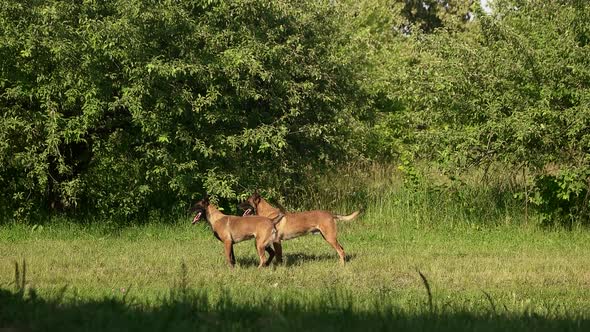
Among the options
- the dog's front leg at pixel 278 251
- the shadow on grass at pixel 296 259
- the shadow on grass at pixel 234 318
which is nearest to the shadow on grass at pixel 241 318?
the shadow on grass at pixel 234 318

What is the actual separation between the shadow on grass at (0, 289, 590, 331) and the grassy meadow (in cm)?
2

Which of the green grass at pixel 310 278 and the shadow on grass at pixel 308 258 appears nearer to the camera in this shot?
the green grass at pixel 310 278

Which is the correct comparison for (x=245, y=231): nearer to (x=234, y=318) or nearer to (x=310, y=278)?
(x=310, y=278)

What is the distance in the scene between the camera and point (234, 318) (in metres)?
7.45

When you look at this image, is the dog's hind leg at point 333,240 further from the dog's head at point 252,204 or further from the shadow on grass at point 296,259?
the dog's head at point 252,204

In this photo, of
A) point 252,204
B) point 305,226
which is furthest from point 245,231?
point 252,204

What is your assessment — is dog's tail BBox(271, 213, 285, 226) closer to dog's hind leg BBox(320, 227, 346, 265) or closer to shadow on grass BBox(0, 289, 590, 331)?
dog's hind leg BBox(320, 227, 346, 265)

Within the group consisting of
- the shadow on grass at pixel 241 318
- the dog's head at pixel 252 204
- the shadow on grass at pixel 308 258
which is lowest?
the shadow on grass at pixel 308 258

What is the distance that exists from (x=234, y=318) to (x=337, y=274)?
5.23m

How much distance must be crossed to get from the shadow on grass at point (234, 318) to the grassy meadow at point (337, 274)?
0.02 metres

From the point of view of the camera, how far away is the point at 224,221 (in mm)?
13930

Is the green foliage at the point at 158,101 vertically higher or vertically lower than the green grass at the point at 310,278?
higher

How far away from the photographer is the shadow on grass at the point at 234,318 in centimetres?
687

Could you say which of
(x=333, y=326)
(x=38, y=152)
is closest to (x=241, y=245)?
(x=38, y=152)
